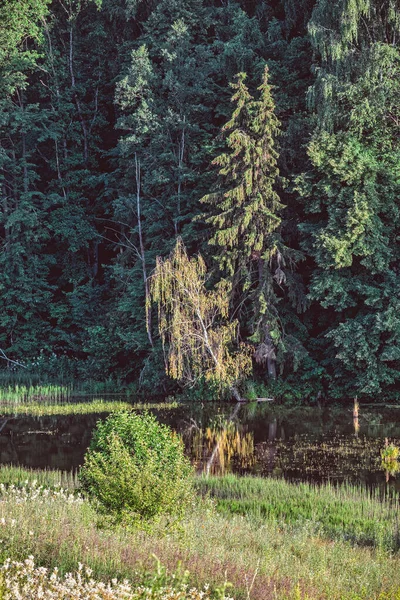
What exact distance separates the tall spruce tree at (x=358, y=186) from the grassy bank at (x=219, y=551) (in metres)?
19.2

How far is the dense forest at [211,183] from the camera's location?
3216 cm

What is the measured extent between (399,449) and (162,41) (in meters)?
27.7

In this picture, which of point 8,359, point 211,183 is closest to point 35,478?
point 211,183

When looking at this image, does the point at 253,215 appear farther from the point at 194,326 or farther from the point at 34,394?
the point at 34,394

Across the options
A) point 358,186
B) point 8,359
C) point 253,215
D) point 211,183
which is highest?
point 211,183

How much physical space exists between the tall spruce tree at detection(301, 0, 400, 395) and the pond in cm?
279

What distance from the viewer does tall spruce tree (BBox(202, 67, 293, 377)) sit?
1329 inches

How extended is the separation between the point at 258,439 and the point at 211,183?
16.5 m

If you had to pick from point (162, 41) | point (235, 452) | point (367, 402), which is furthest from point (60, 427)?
point (162, 41)

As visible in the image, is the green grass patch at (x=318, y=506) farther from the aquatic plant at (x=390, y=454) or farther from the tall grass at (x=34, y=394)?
the tall grass at (x=34, y=394)

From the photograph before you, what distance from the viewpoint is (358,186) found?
106ft

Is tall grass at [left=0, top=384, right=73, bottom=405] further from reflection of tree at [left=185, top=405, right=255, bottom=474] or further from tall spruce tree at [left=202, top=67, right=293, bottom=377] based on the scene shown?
reflection of tree at [left=185, top=405, right=255, bottom=474]

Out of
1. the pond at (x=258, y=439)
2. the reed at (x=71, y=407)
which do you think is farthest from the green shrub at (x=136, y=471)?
the reed at (x=71, y=407)

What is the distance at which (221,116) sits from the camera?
41.4 meters
